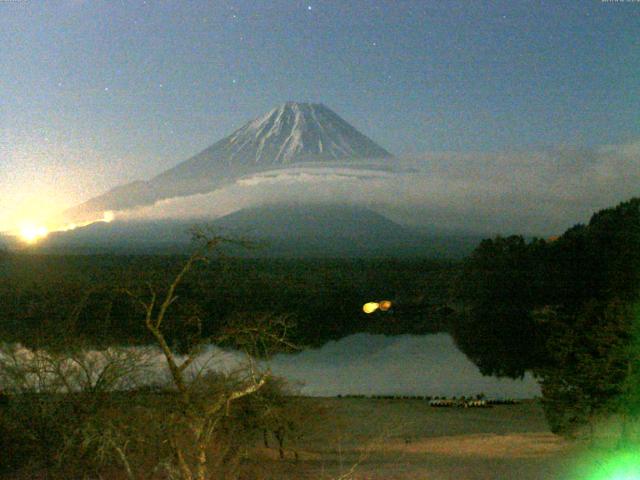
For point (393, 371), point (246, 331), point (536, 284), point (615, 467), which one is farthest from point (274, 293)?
point (246, 331)

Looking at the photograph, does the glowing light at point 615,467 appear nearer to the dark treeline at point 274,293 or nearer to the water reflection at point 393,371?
the water reflection at point 393,371

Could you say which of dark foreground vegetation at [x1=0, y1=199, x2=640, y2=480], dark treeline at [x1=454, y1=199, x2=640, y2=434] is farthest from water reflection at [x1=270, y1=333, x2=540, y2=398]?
dark foreground vegetation at [x1=0, y1=199, x2=640, y2=480]

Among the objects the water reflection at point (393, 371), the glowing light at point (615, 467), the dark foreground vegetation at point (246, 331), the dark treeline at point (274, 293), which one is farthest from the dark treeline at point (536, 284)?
A: the glowing light at point (615, 467)

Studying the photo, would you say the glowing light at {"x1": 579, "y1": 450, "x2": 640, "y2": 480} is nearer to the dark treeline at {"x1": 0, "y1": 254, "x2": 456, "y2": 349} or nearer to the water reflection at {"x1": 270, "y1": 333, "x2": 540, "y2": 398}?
the water reflection at {"x1": 270, "y1": 333, "x2": 540, "y2": 398}

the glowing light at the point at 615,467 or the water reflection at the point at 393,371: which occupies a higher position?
the glowing light at the point at 615,467

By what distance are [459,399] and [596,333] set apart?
7.59 metres

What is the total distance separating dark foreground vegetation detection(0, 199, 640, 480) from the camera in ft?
19.7

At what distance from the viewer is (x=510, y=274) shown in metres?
38.9

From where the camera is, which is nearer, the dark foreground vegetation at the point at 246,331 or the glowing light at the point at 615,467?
the dark foreground vegetation at the point at 246,331

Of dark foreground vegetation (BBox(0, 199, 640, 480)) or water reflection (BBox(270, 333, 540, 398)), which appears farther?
water reflection (BBox(270, 333, 540, 398))

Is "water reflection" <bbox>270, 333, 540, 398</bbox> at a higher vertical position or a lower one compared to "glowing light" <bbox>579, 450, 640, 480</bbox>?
lower

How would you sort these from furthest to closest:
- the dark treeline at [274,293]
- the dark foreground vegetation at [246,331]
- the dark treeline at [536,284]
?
1. the dark treeline at [274,293]
2. the dark treeline at [536,284]
3. the dark foreground vegetation at [246,331]

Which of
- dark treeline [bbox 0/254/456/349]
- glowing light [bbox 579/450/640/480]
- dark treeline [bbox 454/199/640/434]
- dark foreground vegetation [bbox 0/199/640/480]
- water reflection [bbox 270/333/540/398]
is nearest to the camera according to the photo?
dark foreground vegetation [bbox 0/199/640/480]

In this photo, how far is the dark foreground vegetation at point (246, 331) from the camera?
5.99 metres
